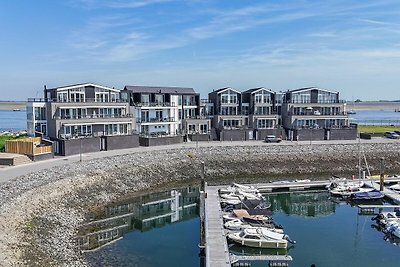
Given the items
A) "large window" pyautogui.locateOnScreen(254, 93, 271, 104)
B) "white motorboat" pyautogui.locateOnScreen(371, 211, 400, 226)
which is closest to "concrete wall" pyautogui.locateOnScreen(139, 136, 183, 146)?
"large window" pyautogui.locateOnScreen(254, 93, 271, 104)

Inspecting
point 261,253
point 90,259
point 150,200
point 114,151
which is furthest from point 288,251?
point 114,151

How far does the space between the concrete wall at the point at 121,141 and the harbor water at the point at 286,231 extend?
13.8 m

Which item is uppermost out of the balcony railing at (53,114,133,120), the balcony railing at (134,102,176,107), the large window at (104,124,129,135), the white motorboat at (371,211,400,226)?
the balcony railing at (134,102,176,107)

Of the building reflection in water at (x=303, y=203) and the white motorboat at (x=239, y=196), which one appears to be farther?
the building reflection in water at (x=303, y=203)

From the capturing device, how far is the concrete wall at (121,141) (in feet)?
172

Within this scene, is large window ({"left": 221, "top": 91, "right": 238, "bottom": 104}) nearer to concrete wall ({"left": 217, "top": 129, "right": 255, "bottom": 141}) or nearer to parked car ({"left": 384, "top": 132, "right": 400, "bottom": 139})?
concrete wall ({"left": 217, "top": 129, "right": 255, "bottom": 141})

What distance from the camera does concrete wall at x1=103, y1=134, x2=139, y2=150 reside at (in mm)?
52469

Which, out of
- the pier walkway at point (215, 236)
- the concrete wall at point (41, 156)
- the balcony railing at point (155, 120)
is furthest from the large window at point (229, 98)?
the pier walkway at point (215, 236)

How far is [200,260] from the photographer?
2602 centimetres

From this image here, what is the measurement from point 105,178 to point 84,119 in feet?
42.7

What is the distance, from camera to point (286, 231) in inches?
1261

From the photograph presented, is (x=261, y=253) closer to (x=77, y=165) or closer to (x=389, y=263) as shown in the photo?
(x=389, y=263)

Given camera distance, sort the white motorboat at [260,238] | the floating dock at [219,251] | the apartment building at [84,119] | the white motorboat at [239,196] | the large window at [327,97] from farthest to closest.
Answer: the large window at [327,97] → the apartment building at [84,119] → the white motorboat at [239,196] → the white motorboat at [260,238] → the floating dock at [219,251]

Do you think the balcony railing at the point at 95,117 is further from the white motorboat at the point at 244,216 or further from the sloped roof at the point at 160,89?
the white motorboat at the point at 244,216
